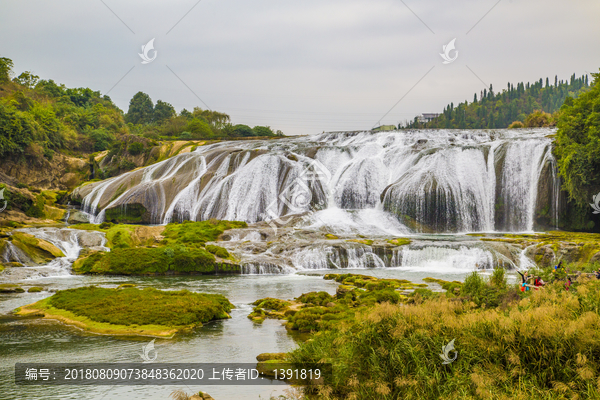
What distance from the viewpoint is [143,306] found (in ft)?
49.2

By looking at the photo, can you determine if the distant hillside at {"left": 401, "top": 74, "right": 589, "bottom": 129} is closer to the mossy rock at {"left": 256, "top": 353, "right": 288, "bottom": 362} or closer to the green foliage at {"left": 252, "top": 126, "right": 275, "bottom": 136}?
the green foliage at {"left": 252, "top": 126, "right": 275, "bottom": 136}

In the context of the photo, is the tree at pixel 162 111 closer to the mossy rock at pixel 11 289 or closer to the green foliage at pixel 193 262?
the green foliage at pixel 193 262

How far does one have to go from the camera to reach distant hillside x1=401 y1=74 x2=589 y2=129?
114438 millimetres

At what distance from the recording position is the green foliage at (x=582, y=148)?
33.1 meters

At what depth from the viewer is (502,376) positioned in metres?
6.75

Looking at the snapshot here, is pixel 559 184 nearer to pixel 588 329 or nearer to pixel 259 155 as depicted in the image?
pixel 259 155

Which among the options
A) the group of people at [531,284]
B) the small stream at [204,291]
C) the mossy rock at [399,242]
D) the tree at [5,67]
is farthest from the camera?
the tree at [5,67]

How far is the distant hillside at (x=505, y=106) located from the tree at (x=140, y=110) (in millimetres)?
61655

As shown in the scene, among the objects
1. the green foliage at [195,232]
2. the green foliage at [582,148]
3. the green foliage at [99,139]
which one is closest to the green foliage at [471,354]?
the green foliage at [195,232]

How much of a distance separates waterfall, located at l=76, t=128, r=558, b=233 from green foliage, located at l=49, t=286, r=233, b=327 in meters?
20.0

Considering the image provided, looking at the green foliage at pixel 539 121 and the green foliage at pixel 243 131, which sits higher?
the green foliage at pixel 243 131

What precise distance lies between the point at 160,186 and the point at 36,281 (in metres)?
22.4

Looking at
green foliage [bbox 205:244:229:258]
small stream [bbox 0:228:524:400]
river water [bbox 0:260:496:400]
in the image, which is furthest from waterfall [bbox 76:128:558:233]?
river water [bbox 0:260:496:400]

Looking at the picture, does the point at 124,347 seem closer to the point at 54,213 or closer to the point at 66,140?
the point at 54,213
